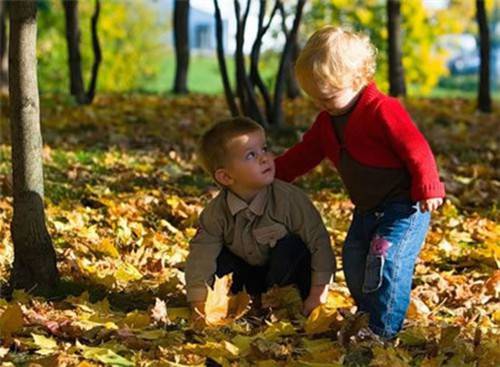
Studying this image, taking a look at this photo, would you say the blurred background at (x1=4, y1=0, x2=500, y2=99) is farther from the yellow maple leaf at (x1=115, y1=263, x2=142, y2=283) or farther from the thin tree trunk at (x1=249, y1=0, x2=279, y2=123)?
the yellow maple leaf at (x1=115, y1=263, x2=142, y2=283)

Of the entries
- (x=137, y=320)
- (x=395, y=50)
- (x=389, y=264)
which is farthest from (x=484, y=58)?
(x=137, y=320)

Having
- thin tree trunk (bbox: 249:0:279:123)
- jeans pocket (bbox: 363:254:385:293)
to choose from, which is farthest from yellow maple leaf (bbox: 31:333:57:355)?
thin tree trunk (bbox: 249:0:279:123)

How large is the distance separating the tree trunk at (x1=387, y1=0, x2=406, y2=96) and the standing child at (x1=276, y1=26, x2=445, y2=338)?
11.2m

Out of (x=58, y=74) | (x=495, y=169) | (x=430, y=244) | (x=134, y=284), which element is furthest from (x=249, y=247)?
(x=58, y=74)

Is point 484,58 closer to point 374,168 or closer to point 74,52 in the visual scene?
point 74,52

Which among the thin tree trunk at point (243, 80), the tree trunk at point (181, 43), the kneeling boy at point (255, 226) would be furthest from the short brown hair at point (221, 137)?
the tree trunk at point (181, 43)

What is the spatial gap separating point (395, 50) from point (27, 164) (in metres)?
11.6

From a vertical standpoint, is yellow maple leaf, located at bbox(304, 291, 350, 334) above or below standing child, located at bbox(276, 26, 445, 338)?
below

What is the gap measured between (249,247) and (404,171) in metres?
0.69

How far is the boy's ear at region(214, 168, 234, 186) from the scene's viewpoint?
4.06 meters

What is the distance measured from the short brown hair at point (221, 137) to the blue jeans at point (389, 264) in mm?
602

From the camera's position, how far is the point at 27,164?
4051 millimetres

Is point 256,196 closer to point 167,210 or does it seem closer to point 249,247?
point 249,247

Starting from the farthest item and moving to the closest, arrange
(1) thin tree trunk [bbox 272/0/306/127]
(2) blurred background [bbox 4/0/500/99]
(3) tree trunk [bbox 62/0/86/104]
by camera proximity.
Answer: (2) blurred background [bbox 4/0/500/99] < (3) tree trunk [bbox 62/0/86/104] < (1) thin tree trunk [bbox 272/0/306/127]
